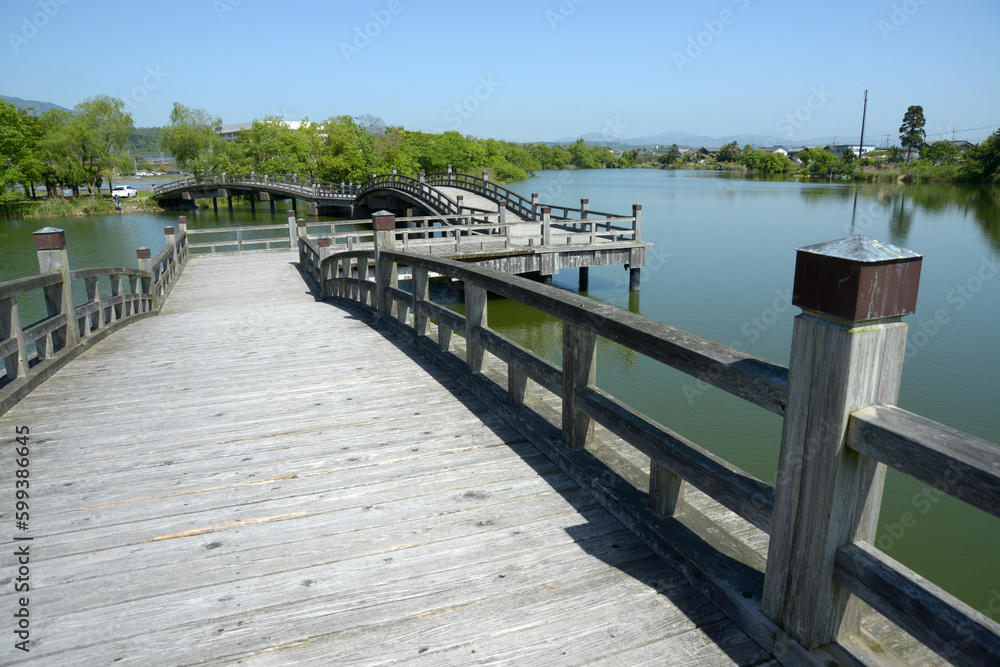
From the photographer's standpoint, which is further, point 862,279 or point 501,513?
point 501,513


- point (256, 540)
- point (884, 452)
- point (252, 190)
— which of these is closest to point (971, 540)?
point (884, 452)

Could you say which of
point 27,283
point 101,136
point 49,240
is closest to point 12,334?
point 27,283

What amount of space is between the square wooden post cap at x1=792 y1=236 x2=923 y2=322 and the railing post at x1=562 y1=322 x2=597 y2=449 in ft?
4.61

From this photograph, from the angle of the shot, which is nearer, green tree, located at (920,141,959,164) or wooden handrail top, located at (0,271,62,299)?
wooden handrail top, located at (0,271,62,299)

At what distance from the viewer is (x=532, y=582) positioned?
2.46 m

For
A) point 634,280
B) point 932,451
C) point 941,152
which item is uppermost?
point 941,152

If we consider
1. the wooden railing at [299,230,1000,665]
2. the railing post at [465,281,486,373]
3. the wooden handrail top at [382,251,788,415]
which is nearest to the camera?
the wooden railing at [299,230,1000,665]

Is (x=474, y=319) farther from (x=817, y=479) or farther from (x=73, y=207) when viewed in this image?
(x=73, y=207)

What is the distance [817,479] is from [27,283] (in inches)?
229

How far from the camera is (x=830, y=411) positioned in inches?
67.6

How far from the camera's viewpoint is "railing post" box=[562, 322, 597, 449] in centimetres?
312

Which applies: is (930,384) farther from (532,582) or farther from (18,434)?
(18,434)

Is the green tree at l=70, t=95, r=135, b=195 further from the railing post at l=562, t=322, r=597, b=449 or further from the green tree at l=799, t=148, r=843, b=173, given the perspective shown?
the green tree at l=799, t=148, r=843, b=173

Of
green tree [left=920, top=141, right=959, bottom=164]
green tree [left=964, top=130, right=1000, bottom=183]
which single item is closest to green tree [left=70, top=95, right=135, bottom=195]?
green tree [left=964, top=130, right=1000, bottom=183]
